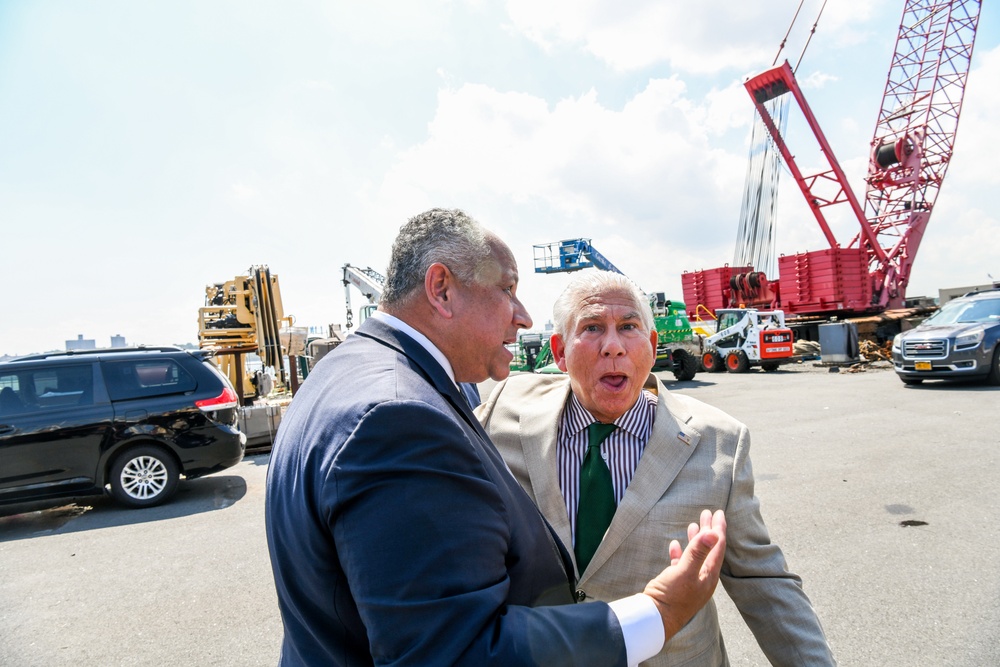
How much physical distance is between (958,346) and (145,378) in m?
13.7

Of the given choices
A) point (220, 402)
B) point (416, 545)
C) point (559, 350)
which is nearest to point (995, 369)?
point (559, 350)

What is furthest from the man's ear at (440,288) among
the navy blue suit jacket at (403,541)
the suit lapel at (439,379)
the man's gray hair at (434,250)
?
the navy blue suit jacket at (403,541)

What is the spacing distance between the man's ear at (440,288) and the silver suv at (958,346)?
1311 cm

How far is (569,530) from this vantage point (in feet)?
5.50

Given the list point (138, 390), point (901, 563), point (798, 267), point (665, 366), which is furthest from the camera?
point (798, 267)

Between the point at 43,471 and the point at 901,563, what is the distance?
24.5 feet

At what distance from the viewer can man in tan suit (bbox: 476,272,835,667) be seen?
1.59 metres

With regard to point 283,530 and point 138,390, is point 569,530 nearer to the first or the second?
point 283,530

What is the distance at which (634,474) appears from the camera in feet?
5.61

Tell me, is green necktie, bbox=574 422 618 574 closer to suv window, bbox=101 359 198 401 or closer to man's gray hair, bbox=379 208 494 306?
man's gray hair, bbox=379 208 494 306

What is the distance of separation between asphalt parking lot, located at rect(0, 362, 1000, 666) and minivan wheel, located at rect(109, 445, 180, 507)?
6.0 inches

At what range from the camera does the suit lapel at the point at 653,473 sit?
1.59 metres

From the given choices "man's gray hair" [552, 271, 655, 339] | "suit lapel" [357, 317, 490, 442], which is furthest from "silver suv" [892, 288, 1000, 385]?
"suit lapel" [357, 317, 490, 442]

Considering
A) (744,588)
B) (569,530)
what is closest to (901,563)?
(744,588)
